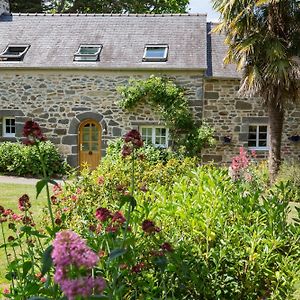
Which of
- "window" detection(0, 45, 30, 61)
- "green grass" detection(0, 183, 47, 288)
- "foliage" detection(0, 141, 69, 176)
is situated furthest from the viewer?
"window" detection(0, 45, 30, 61)

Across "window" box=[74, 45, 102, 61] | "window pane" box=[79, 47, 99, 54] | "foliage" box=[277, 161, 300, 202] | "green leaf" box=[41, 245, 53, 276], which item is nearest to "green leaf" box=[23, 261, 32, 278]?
"green leaf" box=[41, 245, 53, 276]

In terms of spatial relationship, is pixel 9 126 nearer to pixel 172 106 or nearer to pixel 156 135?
pixel 156 135

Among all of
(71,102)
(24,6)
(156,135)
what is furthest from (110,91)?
(24,6)

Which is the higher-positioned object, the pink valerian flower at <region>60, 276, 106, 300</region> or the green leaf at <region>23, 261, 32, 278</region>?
the pink valerian flower at <region>60, 276, 106, 300</region>

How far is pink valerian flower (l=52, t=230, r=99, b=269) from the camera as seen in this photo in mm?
1213

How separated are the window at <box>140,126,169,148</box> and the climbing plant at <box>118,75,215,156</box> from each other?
0.43m

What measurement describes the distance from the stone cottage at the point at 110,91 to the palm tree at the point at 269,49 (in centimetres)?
210

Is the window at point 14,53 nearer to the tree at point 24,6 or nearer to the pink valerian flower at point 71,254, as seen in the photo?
the tree at point 24,6

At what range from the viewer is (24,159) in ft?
46.0

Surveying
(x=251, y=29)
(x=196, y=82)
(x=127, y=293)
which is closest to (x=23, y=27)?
(x=196, y=82)

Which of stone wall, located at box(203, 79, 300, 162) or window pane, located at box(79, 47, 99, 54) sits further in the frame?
window pane, located at box(79, 47, 99, 54)

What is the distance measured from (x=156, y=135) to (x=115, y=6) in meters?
13.2

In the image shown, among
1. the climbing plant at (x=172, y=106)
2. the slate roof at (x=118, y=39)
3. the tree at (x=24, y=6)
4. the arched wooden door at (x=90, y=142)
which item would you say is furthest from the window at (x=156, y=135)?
the tree at (x=24, y=6)

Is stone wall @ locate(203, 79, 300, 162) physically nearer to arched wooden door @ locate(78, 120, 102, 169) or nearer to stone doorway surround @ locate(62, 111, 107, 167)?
stone doorway surround @ locate(62, 111, 107, 167)
